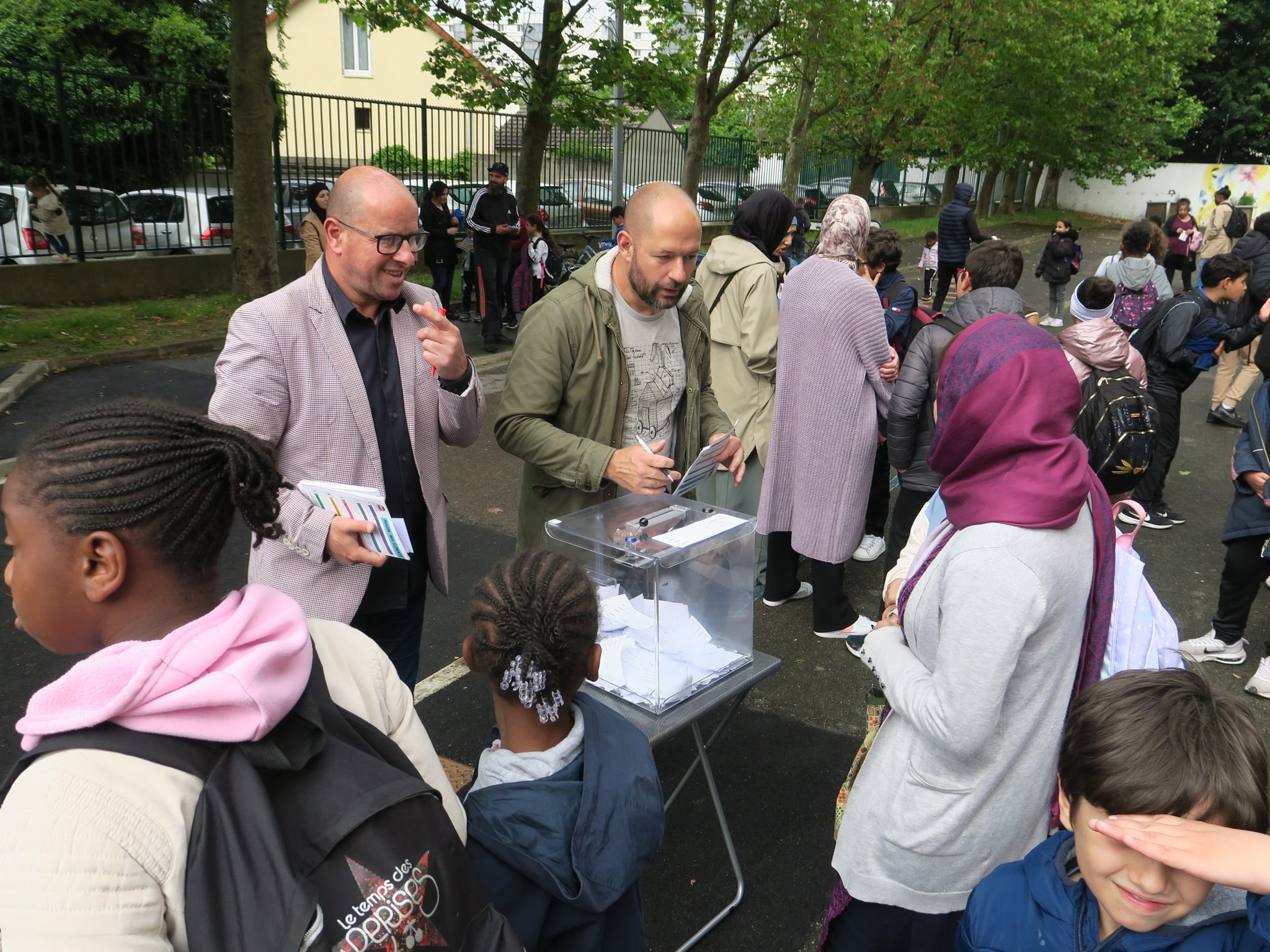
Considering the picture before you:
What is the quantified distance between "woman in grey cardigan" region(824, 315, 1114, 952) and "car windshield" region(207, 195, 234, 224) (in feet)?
43.4

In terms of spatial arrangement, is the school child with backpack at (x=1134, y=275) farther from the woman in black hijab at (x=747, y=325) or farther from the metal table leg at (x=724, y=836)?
the metal table leg at (x=724, y=836)

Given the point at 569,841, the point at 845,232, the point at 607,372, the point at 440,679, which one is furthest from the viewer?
the point at 845,232

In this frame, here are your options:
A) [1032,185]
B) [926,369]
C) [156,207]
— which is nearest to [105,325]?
[156,207]

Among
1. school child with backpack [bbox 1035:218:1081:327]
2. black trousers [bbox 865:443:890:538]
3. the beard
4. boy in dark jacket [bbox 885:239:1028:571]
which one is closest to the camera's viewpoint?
the beard

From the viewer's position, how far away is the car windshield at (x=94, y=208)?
11.4 meters

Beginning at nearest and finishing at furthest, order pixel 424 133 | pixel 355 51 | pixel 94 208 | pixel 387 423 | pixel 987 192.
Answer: pixel 387 423 < pixel 94 208 < pixel 424 133 < pixel 987 192 < pixel 355 51

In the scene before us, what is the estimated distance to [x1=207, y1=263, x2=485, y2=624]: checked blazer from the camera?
7.92 feet

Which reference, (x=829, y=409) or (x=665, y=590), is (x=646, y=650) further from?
(x=829, y=409)

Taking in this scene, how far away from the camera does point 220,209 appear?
13.2 m

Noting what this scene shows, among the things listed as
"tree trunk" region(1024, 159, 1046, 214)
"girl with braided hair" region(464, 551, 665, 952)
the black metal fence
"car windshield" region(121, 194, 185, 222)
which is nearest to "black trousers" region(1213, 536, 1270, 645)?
"girl with braided hair" region(464, 551, 665, 952)

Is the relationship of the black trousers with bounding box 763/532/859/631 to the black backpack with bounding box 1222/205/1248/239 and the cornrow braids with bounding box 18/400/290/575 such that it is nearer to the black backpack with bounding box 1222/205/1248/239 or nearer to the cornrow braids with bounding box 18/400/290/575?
the cornrow braids with bounding box 18/400/290/575

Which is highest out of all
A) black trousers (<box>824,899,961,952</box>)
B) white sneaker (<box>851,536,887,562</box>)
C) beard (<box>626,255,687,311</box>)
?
beard (<box>626,255,687,311</box>)

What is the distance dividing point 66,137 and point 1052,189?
3636 cm

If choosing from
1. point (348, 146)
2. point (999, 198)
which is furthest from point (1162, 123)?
point (348, 146)
